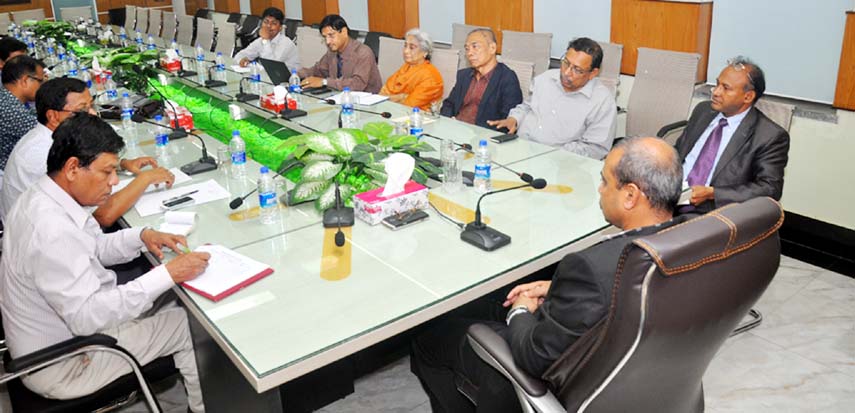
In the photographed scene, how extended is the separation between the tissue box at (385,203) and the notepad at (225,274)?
44cm

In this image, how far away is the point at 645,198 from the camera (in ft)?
5.55

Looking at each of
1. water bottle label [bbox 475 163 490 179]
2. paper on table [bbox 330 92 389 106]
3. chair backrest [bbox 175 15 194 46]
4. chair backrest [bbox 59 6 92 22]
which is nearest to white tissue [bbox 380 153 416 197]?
water bottle label [bbox 475 163 490 179]

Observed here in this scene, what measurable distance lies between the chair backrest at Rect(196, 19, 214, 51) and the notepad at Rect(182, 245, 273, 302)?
6299 millimetres

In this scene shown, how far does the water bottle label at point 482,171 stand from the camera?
8.68 ft

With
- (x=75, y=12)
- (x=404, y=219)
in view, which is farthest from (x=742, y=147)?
(x=75, y=12)

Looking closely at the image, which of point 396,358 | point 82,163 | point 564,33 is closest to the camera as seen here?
point 82,163

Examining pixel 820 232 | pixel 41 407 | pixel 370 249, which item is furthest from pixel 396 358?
pixel 820 232

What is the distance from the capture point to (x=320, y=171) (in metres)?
2.44

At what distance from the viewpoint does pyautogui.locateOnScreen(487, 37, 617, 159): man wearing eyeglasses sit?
3520 mm

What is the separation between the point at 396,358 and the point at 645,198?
153 centimetres

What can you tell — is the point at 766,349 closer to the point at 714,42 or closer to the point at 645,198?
the point at 645,198

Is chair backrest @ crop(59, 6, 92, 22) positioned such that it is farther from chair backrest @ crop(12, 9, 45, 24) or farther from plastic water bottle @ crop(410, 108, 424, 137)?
plastic water bottle @ crop(410, 108, 424, 137)

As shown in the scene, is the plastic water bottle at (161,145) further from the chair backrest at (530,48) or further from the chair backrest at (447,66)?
the chair backrest at (530,48)

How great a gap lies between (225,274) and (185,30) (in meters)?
7.72
